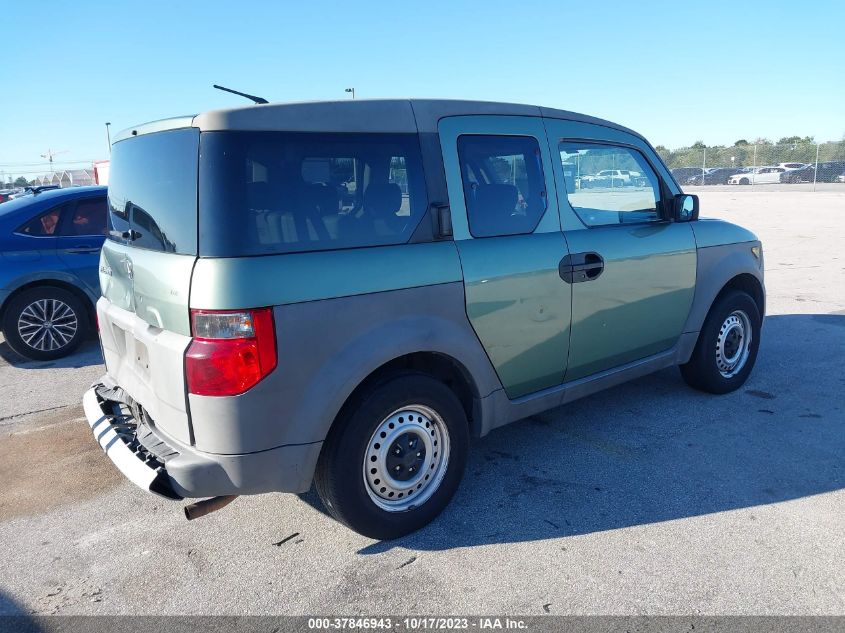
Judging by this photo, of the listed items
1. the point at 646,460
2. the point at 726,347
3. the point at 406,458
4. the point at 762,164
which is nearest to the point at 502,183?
the point at 406,458

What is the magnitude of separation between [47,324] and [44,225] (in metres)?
1.01

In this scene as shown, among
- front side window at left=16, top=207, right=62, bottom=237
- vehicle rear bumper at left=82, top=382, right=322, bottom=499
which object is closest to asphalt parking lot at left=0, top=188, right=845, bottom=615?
vehicle rear bumper at left=82, top=382, right=322, bottom=499

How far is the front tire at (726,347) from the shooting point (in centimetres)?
480

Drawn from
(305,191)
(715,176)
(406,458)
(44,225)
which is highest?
(715,176)

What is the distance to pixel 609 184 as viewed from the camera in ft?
13.8

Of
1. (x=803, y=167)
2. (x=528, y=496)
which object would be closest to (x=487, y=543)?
(x=528, y=496)

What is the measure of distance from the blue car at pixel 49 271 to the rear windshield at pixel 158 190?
3579 millimetres

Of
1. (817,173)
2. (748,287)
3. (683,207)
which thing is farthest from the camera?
(817,173)

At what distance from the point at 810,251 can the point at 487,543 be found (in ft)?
40.5

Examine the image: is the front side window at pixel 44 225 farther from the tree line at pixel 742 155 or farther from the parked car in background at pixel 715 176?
the parked car in background at pixel 715 176

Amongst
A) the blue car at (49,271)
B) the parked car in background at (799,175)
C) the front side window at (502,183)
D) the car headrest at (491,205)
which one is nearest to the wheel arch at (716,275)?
the front side window at (502,183)

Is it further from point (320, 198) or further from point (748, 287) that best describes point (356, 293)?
point (748, 287)

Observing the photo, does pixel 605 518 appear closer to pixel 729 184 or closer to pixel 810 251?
pixel 810 251

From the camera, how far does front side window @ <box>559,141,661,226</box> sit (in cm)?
392
